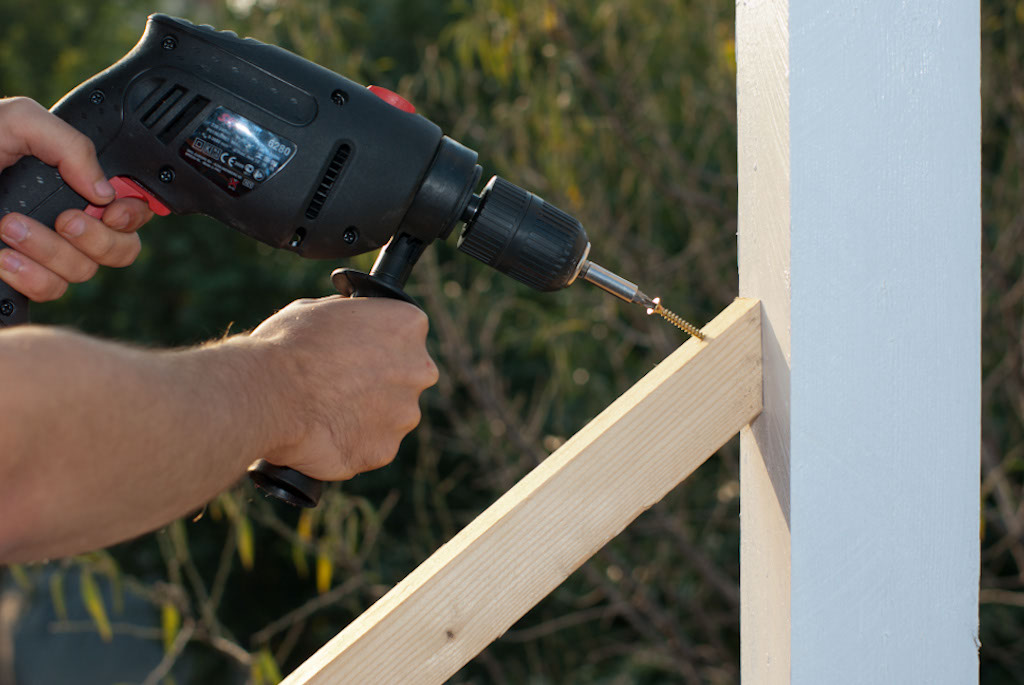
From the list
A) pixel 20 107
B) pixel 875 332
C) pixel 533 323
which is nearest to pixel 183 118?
pixel 20 107

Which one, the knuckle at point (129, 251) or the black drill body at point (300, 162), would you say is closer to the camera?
the black drill body at point (300, 162)

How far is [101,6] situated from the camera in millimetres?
4348

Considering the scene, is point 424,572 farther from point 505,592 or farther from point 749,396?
point 749,396

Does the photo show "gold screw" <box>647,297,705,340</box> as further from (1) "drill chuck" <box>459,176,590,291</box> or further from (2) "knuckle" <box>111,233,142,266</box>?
(2) "knuckle" <box>111,233,142,266</box>

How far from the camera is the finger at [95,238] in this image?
0.85 meters

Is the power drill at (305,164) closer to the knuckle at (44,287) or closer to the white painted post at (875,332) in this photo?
the knuckle at (44,287)

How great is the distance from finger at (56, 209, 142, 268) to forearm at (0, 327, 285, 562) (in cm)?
39

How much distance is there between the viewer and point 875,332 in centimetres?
60

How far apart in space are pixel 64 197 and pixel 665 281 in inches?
68.3

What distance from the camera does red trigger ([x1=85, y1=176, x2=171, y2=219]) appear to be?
2.82 feet

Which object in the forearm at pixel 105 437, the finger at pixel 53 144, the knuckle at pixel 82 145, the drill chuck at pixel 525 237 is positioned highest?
the drill chuck at pixel 525 237

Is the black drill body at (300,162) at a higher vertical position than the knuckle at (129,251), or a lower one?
higher

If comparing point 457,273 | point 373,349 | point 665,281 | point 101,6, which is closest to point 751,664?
point 373,349

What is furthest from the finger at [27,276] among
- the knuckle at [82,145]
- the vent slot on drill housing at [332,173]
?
the vent slot on drill housing at [332,173]
